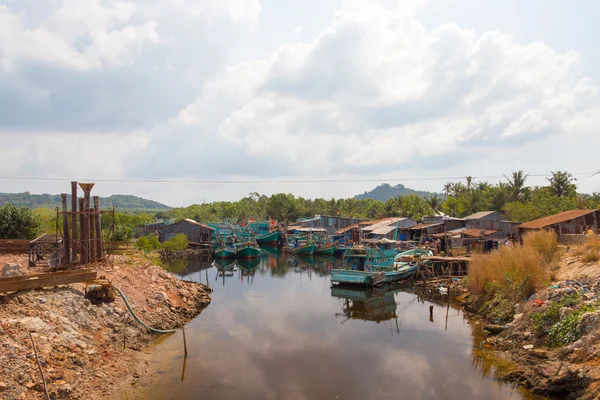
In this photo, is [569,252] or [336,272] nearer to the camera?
[569,252]

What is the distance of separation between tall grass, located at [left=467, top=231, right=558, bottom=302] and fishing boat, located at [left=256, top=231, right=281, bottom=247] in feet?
146

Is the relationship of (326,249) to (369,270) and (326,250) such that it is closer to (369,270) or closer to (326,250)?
(326,250)

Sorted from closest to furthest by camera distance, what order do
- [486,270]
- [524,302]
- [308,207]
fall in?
[524,302] < [486,270] < [308,207]

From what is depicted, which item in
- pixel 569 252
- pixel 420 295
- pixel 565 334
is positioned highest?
pixel 569 252

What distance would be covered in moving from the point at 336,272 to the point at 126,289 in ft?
54.2

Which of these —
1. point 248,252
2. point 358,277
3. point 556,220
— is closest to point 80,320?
point 358,277

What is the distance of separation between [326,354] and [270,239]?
167ft

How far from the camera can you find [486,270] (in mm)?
20844

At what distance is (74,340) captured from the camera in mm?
12297

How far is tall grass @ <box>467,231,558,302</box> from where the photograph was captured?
17.3 metres

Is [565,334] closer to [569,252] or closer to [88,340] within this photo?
[569,252]

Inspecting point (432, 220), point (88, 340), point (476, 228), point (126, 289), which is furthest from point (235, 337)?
point (432, 220)

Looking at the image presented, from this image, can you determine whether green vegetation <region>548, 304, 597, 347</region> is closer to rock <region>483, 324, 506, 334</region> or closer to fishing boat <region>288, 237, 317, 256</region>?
rock <region>483, 324, 506, 334</region>

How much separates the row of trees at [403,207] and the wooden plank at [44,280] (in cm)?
2166
